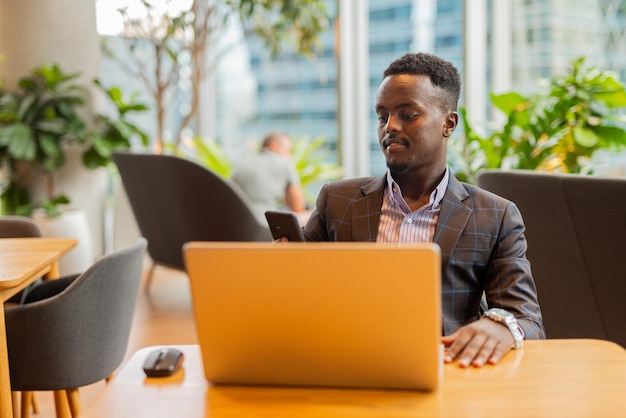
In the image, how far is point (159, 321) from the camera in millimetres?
4758

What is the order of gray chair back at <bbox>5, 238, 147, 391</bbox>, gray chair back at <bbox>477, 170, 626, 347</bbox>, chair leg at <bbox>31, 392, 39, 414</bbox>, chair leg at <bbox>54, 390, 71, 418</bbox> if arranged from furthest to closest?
chair leg at <bbox>31, 392, 39, 414</bbox> < chair leg at <bbox>54, 390, 71, 418</bbox> < gray chair back at <bbox>477, 170, 626, 347</bbox> < gray chair back at <bbox>5, 238, 147, 391</bbox>

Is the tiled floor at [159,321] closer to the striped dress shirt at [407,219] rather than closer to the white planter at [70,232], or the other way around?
the white planter at [70,232]

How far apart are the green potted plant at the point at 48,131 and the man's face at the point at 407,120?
164 inches

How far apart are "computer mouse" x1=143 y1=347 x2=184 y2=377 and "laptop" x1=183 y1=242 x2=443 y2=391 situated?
151mm

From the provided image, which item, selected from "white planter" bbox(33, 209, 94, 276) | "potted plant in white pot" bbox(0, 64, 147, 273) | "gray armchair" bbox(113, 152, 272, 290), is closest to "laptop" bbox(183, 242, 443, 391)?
"gray armchair" bbox(113, 152, 272, 290)

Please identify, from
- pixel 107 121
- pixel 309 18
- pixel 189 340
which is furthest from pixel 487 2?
pixel 189 340

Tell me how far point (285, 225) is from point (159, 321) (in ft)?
11.1

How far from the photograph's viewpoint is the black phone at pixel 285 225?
1.53 metres

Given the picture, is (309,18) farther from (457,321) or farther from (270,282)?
(270,282)

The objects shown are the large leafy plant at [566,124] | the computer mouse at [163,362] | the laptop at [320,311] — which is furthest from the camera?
the large leafy plant at [566,124]

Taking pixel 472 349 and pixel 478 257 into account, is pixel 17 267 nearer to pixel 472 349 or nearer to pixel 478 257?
pixel 478 257

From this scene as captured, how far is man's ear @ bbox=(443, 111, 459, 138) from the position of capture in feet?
6.22

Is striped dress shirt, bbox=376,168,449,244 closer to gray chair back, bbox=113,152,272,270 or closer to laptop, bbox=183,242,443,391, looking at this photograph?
laptop, bbox=183,242,443,391

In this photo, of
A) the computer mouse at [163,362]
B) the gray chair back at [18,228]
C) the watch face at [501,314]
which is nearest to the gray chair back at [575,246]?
the watch face at [501,314]
